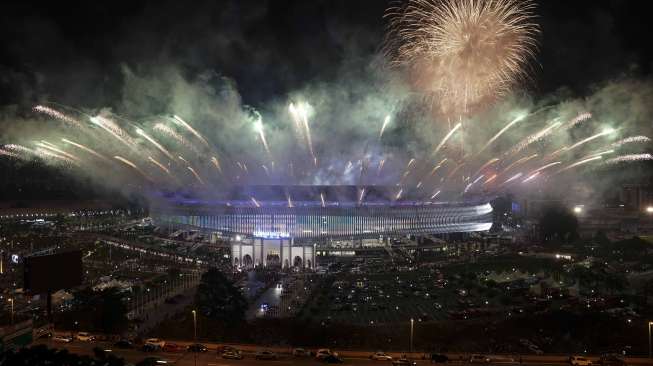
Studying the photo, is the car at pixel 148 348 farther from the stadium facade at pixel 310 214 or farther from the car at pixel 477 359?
the stadium facade at pixel 310 214

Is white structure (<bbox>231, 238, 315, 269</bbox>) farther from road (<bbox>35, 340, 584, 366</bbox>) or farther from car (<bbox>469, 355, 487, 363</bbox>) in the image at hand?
car (<bbox>469, 355, 487, 363</bbox>)

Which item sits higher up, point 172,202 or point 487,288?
point 172,202

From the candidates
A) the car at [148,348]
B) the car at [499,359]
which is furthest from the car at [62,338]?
the car at [499,359]

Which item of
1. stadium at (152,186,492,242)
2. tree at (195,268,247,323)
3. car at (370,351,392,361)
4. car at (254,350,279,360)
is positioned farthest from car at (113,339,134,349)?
stadium at (152,186,492,242)

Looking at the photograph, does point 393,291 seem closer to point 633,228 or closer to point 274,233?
point 274,233

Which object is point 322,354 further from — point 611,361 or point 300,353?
point 611,361

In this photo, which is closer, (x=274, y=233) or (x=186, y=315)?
(x=186, y=315)

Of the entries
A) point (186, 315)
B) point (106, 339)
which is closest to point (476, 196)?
point (186, 315)
